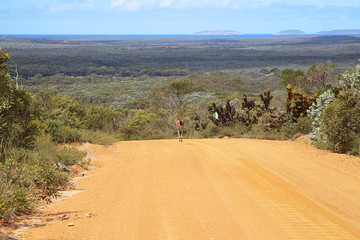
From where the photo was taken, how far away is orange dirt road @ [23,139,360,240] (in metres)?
5.96

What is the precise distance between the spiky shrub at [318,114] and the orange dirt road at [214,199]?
1540mm

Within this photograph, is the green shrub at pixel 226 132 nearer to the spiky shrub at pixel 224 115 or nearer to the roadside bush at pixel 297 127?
the spiky shrub at pixel 224 115

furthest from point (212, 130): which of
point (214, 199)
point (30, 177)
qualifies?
point (30, 177)

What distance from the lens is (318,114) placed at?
15617mm

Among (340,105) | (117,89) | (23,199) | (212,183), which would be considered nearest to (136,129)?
(340,105)

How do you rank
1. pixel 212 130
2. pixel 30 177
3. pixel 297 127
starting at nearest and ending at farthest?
1. pixel 30 177
2. pixel 297 127
3. pixel 212 130

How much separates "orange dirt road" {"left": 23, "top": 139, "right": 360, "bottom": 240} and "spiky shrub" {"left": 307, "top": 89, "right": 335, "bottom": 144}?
60.6 inches

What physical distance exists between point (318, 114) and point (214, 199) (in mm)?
9249

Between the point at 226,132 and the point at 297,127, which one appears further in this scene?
the point at 226,132

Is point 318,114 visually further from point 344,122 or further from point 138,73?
point 138,73

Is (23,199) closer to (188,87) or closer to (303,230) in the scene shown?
(303,230)

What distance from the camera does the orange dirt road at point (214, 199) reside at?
19.6 ft

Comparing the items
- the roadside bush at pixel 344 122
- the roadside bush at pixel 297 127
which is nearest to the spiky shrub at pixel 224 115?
the roadside bush at pixel 297 127

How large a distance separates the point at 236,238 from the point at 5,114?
7030 millimetres
